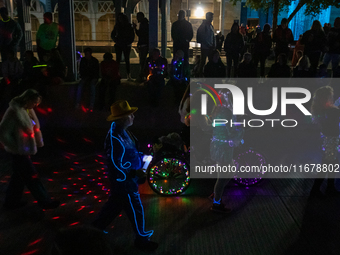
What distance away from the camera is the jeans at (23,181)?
5453mm

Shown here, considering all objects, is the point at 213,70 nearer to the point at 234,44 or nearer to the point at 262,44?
the point at 234,44

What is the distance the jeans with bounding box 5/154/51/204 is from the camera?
17.9 ft

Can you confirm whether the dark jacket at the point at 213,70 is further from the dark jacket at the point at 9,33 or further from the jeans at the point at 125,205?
the jeans at the point at 125,205

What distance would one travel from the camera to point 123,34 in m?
11.2

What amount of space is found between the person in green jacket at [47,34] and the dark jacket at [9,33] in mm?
877

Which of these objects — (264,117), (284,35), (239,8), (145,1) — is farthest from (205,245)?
(239,8)

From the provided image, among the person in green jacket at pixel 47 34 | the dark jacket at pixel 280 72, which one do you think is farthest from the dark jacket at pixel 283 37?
the person in green jacket at pixel 47 34

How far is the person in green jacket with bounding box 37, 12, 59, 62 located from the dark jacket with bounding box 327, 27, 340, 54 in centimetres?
834

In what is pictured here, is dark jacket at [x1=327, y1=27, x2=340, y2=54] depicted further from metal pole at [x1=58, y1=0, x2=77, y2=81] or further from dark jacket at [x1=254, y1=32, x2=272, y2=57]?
metal pole at [x1=58, y1=0, x2=77, y2=81]

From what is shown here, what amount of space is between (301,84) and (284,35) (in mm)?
2431

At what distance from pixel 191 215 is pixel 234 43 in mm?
7581

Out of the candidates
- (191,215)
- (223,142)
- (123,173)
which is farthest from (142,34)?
(123,173)

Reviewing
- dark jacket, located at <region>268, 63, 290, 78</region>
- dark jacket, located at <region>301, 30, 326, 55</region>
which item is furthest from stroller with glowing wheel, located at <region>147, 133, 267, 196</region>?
dark jacket, located at <region>301, 30, 326, 55</region>


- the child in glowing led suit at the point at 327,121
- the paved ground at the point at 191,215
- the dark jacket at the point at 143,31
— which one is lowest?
the paved ground at the point at 191,215
